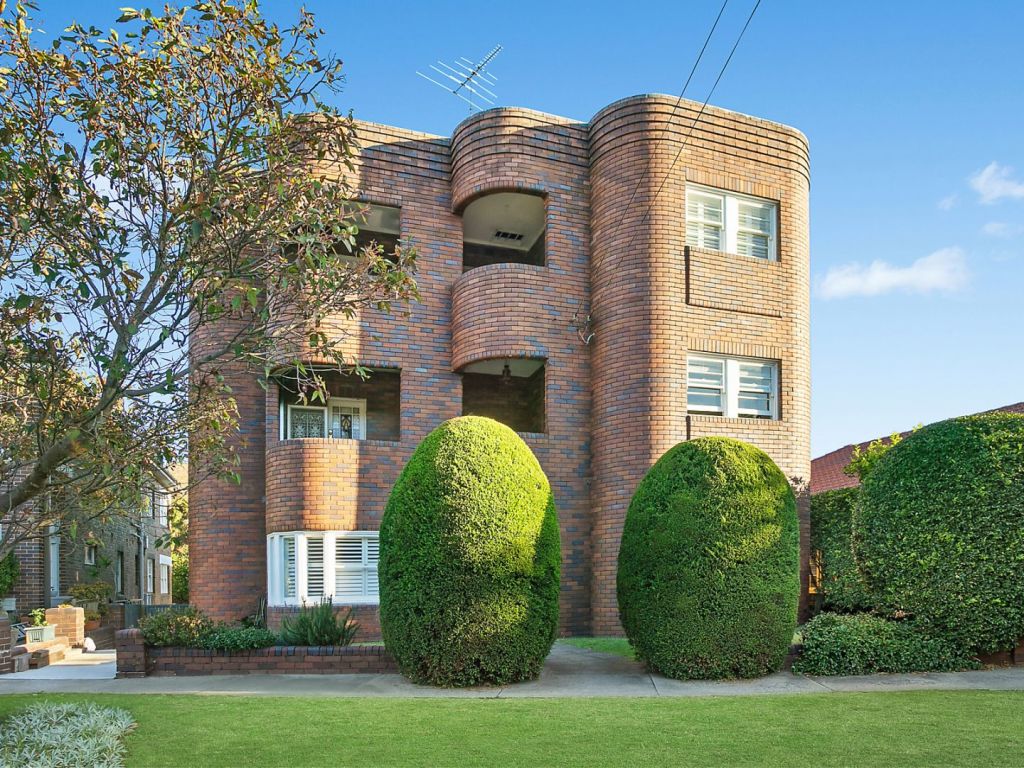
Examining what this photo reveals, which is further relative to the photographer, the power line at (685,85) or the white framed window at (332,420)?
the white framed window at (332,420)

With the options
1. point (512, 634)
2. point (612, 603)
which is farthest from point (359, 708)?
point (612, 603)

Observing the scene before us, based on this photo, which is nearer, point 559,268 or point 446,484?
point 446,484

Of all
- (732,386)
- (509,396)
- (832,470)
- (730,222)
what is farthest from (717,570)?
(832,470)

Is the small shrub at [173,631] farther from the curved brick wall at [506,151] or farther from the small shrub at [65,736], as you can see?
the curved brick wall at [506,151]

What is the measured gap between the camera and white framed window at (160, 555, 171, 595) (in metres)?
43.4

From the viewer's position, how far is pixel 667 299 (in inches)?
652

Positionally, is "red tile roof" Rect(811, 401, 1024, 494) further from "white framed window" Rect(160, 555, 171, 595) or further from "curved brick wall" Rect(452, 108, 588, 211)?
"white framed window" Rect(160, 555, 171, 595)

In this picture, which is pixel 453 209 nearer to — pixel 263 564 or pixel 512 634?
pixel 263 564

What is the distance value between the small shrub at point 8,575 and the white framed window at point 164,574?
21.6 metres

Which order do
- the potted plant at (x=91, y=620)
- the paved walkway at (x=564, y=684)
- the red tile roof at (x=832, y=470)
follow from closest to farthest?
the paved walkway at (x=564, y=684) < the potted plant at (x=91, y=620) < the red tile roof at (x=832, y=470)

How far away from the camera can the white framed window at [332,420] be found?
18.2 m

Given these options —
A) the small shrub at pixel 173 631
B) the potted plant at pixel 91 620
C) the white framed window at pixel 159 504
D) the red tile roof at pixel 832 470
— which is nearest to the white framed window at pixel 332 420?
the white framed window at pixel 159 504

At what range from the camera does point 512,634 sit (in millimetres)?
11008

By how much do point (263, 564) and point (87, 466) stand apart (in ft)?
30.8
